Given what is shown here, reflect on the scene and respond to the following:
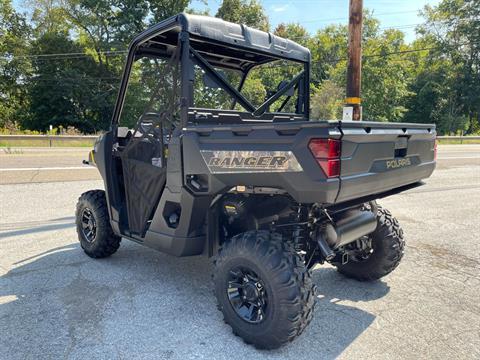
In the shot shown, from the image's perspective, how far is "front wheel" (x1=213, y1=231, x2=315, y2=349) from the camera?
2.45 metres

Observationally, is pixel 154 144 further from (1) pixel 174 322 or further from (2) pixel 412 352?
(2) pixel 412 352

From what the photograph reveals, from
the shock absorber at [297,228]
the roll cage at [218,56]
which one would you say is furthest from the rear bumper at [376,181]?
the roll cage at [218,56]

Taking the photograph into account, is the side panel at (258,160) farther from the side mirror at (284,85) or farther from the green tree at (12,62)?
the green tree at (12,62)

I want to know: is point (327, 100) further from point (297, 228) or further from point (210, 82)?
point (297, 228)

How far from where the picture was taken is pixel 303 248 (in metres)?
3.15

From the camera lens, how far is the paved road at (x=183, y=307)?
2.59 metres

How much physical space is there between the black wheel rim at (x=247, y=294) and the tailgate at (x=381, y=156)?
2.76 feet

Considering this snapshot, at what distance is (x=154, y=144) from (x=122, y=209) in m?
0.86

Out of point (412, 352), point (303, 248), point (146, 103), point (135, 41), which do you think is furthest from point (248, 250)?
point (135, 41)

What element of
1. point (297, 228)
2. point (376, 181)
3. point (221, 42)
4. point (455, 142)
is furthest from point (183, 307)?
point (455, 142)

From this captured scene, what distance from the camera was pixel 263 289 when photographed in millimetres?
2611

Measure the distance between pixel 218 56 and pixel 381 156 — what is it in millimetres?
2042

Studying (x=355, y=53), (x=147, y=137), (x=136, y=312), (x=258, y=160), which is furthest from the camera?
(x=355, y=53)

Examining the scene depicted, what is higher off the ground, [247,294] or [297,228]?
[297,228]
